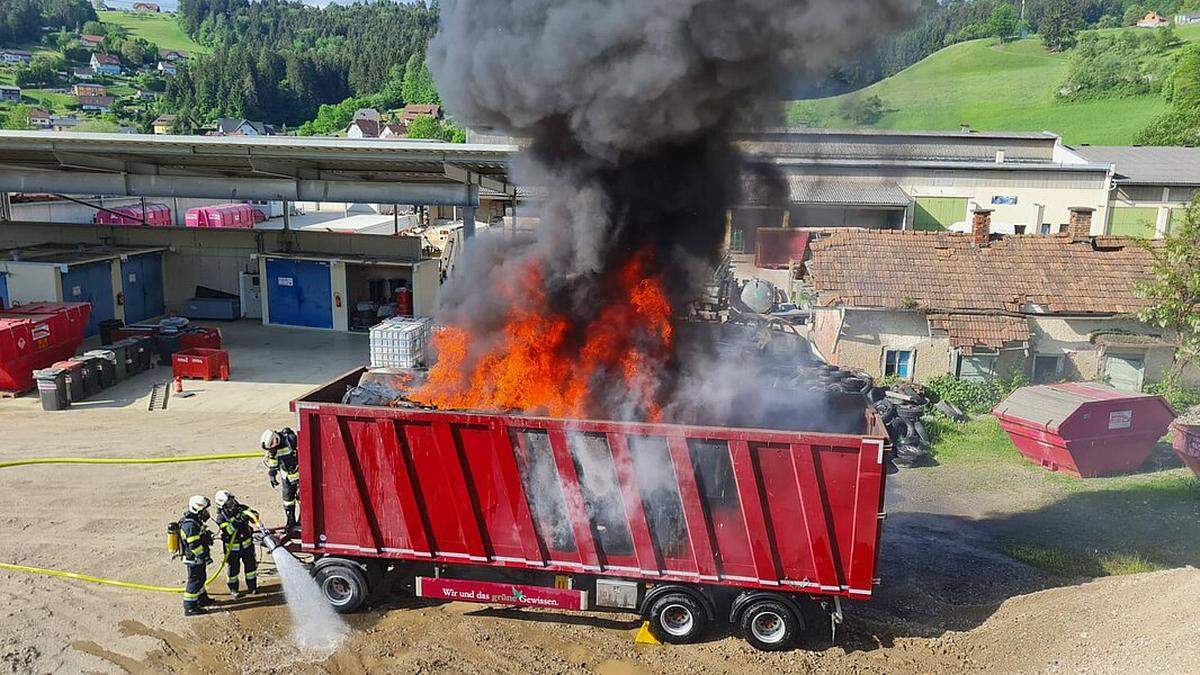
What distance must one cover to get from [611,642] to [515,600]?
1.18 metres

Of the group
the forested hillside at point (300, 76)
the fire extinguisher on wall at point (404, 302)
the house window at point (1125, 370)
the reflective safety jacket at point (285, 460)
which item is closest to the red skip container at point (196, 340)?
the fire extinguisher on wall at point (404, 302)

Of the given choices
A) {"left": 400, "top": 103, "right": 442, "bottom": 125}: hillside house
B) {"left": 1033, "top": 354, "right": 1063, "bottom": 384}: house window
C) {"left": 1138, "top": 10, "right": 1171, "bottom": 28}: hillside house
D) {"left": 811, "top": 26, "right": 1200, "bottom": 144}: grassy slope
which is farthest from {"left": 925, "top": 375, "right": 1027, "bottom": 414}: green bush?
{"left": 1138, "top": 10, "right": 1171, "bottom": 28}: hillside house

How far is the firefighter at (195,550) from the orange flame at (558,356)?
2776mm

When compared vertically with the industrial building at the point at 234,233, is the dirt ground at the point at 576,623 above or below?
below

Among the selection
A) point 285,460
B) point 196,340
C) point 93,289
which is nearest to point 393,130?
point 93,289

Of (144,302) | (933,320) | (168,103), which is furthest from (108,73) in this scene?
(933,320)

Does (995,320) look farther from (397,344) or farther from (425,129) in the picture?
(425,129)

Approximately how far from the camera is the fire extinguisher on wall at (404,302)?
86.0ft

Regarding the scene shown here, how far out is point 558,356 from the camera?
412 inches

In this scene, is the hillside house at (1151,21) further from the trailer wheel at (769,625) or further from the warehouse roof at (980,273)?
the trailer wheel at (769,625)

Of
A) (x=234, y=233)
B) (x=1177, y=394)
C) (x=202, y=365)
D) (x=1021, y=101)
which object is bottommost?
(x=202, y=365)

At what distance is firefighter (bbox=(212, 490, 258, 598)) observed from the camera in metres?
9.69

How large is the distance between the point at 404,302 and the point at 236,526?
1690 cm

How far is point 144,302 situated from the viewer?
27.5 meters
